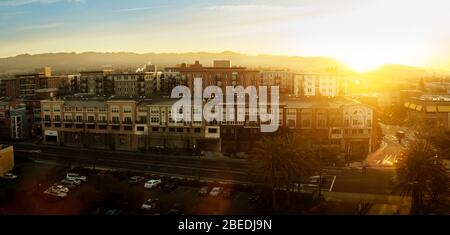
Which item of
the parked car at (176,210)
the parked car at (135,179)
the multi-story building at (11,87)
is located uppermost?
the multi-story building at (11,87)

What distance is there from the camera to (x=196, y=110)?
8125 mm

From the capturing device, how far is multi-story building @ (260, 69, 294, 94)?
11.7 meters

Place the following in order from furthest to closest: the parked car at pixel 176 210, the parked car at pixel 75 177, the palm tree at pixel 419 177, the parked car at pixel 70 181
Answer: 1. the parked car at pixel 75 177
2. the parked car at pixel 70 181
3. the parked car at pixel 176 210
4. the palm tree at pixel 419 177

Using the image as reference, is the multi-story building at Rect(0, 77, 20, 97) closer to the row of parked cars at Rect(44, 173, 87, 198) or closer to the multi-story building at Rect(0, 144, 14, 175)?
the multi-story building at Rect(0, 144, 14, 175)

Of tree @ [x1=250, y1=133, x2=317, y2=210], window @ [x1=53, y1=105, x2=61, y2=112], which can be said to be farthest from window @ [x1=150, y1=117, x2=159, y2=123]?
tree @ [x1=250, y1=133, x2=317, y2=210]

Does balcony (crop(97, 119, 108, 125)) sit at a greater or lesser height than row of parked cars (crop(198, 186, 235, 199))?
greater

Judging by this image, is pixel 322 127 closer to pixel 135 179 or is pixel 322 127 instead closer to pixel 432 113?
pixel 432 113

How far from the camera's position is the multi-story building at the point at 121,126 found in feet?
26.7

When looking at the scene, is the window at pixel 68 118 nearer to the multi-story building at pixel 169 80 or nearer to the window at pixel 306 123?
the multi-story building at pixel 169 80

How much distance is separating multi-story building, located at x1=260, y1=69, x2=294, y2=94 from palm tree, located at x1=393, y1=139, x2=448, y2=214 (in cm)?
705

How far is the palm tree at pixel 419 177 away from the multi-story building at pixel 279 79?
7.05 m

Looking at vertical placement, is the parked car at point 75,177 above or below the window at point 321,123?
below

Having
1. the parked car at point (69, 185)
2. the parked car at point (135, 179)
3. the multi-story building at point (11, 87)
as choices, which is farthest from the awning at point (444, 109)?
the multi-story building at point (11, 87)
